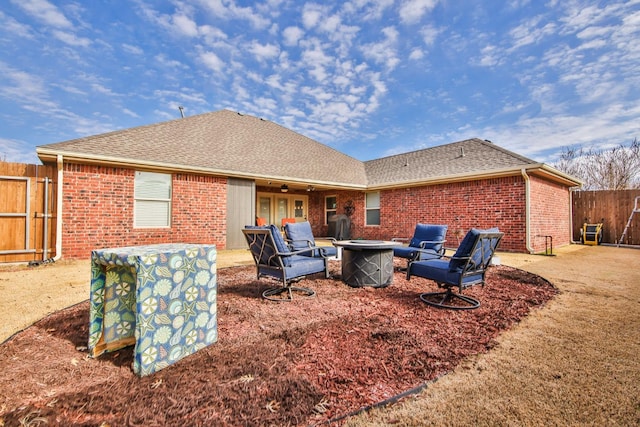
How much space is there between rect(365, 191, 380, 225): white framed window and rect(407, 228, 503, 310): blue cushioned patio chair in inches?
344

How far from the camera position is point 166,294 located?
2125mm

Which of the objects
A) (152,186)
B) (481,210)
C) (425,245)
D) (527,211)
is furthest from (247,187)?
(527,211)

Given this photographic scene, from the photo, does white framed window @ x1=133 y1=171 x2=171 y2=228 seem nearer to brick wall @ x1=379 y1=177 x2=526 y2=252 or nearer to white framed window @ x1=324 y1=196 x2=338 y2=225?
white framed window @ x1=324 y1=196 x2=338 y2=225

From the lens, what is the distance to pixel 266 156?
445 inches

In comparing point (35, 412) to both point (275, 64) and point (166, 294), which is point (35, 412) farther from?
point (275, 64)

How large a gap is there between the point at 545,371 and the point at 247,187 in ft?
30.4

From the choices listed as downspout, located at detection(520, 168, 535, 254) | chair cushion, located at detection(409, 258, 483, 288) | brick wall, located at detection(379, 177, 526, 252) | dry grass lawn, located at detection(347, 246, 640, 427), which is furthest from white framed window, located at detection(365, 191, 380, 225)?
dry grass lawn, located at detection(347, 246, 640, 427)

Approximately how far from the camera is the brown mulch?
1607 mm

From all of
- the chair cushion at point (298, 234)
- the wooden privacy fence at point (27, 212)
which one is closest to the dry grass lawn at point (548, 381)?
the chair cushion at point (298, 234)

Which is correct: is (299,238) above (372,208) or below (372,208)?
below

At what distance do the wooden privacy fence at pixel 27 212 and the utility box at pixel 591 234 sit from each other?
1842 cm

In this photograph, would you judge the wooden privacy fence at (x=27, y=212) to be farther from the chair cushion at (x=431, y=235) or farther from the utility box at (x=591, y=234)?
the utility box at (x=591, y=234)

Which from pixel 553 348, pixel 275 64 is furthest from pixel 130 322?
pixel 275 64

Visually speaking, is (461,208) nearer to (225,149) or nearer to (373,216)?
(373,216)
